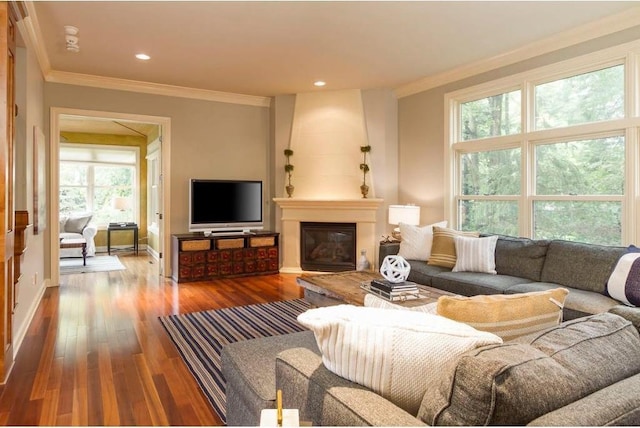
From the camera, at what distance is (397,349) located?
1.00 meters

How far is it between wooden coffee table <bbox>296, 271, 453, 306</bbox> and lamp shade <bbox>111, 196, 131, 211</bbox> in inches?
236

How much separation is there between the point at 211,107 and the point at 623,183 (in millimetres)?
5059

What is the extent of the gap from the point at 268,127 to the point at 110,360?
4337 mm

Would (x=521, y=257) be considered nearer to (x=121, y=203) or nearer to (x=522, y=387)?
(x=522, y=387)

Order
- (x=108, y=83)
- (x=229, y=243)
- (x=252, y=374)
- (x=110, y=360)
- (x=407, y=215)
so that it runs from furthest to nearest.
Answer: (x=229, y=243) < (x=108, y=83) < (x=407, y=215) < (x=110, y=360) < (x=252, y=374)

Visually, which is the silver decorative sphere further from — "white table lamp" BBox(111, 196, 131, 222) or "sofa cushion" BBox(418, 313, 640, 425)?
"white table lamp" BBox(111, 196, 131, 222)

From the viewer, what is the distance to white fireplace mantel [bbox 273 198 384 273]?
573cm

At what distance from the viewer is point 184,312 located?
401cm

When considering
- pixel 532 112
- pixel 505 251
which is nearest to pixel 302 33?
pixel 532 112

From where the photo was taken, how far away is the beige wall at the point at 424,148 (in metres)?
5.15

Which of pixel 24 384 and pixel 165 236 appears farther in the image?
pixel 165 236

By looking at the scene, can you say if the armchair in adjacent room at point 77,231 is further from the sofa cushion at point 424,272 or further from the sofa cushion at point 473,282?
the sofa cushion at point 473,282

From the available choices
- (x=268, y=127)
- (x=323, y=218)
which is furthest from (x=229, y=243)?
(x=268, y=127)

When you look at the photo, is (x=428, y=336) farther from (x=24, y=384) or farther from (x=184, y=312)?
(x=184, y=312)
